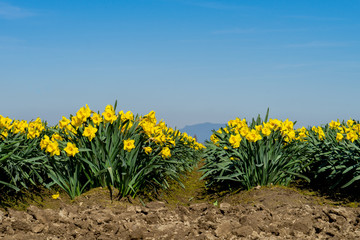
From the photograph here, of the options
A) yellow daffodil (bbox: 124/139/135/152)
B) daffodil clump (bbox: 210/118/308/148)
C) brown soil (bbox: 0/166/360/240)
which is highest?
daffodil clump (bbox: 210/118/308/148)

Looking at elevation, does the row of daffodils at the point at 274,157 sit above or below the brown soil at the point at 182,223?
above

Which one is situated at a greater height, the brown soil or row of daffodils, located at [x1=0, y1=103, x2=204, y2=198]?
row of daffodils, located at [x1=0, y1=103, x2=204, y2=198]

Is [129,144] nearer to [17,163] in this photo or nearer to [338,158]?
[17,163]

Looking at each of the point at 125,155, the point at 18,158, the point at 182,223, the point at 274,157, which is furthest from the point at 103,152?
the point at 274,157

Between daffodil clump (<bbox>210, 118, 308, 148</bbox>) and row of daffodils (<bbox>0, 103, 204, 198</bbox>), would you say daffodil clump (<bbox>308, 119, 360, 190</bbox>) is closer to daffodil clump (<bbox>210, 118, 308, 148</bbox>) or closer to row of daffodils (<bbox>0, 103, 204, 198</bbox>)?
daffodil clump (<bbox>210, 118, 308, 148</bbox>)

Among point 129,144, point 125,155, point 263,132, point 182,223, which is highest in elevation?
point 263,132

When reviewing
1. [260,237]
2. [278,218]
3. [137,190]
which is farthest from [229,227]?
[137,190]

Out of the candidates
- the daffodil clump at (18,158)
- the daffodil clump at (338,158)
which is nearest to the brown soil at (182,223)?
the daffodil clump at (18,158)

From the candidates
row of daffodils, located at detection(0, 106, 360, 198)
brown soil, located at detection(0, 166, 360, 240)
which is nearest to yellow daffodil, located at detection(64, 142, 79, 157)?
row of daffodils, located at detection(0, 106, 360, 198)

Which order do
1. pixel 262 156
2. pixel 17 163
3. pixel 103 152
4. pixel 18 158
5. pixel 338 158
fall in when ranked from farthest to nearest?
pixel 338 158 → pixel 262 156 → pixel 17 163 → pixel 18 158 → pixel 103 152

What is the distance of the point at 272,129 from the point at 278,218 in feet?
7.52

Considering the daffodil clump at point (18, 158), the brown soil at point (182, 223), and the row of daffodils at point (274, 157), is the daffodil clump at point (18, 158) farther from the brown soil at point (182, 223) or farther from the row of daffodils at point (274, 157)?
the row of daffodils at point (274, 157)

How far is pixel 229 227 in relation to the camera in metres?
3.58

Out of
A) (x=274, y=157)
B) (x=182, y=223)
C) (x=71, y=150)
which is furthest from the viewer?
(x=274, y=157)
